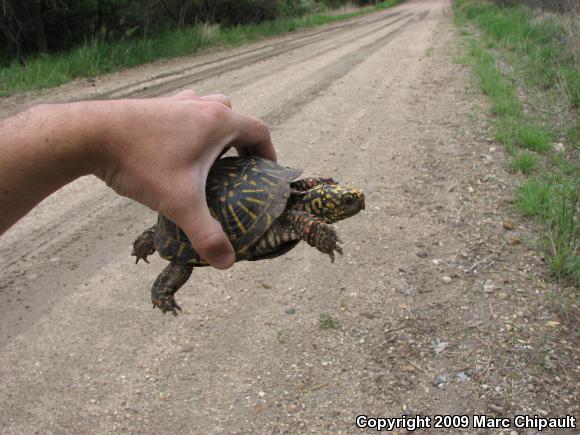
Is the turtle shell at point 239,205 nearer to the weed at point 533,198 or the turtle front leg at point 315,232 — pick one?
the turtle front leg at point 315,232

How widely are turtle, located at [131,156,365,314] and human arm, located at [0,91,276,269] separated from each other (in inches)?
15.4

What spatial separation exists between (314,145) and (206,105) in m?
6.26

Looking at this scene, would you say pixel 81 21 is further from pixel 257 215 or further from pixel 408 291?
pixel 257 215

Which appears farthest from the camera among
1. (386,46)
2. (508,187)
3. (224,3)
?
(224,3)

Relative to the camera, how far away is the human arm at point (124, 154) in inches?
72.0

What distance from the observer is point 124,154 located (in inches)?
75.0

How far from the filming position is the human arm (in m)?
1.83

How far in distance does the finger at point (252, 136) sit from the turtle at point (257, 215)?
0.19 feet

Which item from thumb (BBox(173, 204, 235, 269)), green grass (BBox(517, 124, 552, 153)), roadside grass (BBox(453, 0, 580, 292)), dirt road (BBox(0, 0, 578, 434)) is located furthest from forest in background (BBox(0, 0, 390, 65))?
thumb (BBox(173, 204, 235, 269))

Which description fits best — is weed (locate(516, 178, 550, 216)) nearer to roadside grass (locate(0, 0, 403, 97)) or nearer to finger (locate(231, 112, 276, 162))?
finger (locate(231, 112, 276, 162))

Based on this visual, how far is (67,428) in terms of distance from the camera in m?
3.59

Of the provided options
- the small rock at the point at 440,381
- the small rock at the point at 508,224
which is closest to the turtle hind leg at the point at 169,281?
the small rock at the point at 440,381

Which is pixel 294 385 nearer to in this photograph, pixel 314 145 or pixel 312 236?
pixel 312 236

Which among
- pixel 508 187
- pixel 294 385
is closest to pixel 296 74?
pixel 508 187
